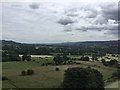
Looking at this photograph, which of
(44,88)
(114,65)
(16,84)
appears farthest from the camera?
(114,65)

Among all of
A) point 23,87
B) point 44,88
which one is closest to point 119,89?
point 44,88

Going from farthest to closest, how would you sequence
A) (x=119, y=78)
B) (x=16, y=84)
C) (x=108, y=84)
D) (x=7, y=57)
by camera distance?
(x=7, y=57) < (x=119, y=78) < (x=108, y=84) < (x=16, y=84)

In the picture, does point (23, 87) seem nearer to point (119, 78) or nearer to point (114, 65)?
point (119, 78)

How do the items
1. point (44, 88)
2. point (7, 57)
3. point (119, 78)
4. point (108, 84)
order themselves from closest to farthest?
1. point (44, 88)
2. point (108, 84)
3. point (119, 78)
4. point (7, 57)

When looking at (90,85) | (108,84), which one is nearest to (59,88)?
(90,85)

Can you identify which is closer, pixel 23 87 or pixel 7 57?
pixel 23 87

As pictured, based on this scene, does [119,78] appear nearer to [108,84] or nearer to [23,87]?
[108,84]
